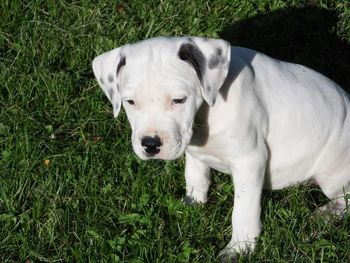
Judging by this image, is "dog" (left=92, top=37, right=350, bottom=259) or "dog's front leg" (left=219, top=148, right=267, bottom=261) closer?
"dog" (left=92, top=37, right=350, bottom=259)

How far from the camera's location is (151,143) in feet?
16.5

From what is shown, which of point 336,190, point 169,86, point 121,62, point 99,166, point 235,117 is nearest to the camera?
point 169,86

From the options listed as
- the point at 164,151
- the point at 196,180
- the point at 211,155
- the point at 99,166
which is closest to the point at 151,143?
the point at 164,151

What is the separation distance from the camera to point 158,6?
8.01 metres

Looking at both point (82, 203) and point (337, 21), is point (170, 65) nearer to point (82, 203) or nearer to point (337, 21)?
point (82, 203)

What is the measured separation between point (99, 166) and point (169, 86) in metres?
1.71

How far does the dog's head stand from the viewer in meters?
5.00

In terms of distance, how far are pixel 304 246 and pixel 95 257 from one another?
1.46 metres

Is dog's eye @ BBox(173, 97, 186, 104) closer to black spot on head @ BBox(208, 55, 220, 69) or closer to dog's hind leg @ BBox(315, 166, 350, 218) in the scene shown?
black spot on head @ BBox(208, 55, 220, 69)

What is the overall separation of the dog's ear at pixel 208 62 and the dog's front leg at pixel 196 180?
1.24 meters

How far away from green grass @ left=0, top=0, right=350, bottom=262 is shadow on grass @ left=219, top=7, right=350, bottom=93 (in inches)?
1.0

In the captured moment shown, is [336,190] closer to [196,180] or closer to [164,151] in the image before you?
[196,180]

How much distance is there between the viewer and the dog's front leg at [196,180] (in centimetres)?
626

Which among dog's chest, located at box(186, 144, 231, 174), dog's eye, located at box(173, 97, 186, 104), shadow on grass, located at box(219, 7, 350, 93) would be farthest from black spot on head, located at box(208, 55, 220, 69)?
shadow on grass, located at box(219, 7, 350, 93)
